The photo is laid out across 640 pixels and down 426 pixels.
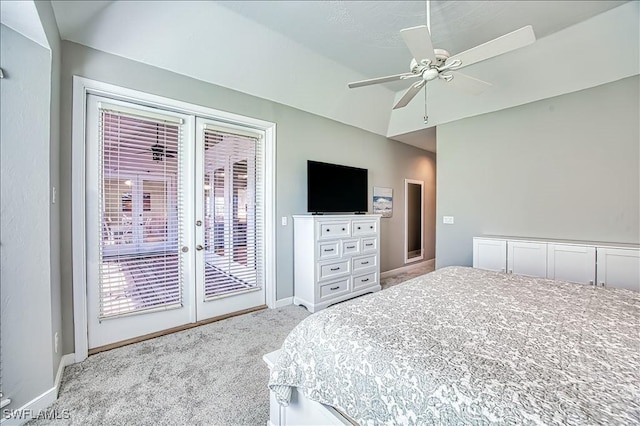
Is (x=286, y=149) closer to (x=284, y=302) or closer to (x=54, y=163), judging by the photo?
(x=284, y=302)

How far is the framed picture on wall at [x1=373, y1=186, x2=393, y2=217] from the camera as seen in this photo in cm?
482

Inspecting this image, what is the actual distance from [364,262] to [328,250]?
2.51 ft

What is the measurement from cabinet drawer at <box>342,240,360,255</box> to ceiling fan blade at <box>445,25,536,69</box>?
7.98 feet

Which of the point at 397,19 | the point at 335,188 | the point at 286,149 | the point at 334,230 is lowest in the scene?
the point at 334,230

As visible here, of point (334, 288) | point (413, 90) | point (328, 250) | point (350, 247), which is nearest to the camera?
point (413, 90)

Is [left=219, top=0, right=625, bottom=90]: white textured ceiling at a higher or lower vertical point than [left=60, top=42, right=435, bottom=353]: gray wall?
higher

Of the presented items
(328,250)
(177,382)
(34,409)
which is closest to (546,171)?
(328,250)

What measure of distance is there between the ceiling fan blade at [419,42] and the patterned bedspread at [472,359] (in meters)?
1.61

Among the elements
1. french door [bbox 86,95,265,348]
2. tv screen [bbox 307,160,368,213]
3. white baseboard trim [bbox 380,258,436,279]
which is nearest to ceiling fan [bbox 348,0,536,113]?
tv screen [bbox 307,160,368,213]

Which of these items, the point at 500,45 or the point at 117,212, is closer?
the point at 500,45

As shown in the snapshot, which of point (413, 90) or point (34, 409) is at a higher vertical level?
point (413, 90)

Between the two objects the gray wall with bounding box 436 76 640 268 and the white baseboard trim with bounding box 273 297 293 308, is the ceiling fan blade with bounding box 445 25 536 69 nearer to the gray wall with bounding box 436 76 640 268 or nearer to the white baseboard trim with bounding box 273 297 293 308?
the gray wall with bounding box 436 76 640 268

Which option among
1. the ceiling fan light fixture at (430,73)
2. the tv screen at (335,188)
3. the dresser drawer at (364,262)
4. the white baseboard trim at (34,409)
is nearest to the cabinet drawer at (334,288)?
the dresser drawer at (364,262)

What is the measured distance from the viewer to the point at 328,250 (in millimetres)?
3547
